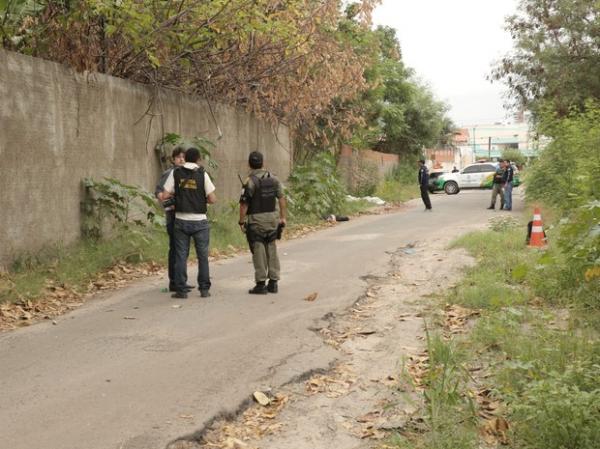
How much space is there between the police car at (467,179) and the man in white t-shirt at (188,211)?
1213 inches

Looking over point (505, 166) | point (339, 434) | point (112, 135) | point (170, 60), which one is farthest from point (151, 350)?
point (505, 166)

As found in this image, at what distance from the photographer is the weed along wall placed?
906 cm

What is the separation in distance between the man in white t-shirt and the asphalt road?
1.05 ft

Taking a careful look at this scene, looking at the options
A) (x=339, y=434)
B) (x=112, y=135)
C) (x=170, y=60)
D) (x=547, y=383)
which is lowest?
(x=339, y=434)

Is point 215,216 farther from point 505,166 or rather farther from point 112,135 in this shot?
point 505,166

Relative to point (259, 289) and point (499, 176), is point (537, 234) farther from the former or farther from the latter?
point (499, 176)

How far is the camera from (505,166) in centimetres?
2206

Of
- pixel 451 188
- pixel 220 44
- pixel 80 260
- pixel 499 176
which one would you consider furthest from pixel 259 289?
pixel 451 188

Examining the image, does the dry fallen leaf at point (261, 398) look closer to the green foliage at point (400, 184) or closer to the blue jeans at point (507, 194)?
the blue jeans at point (507, 194)

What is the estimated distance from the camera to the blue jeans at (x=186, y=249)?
857cm

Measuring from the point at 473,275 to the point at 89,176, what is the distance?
5.89m

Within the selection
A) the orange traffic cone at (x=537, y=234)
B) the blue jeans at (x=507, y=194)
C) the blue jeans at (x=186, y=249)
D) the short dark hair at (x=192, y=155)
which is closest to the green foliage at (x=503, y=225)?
the orange traffic cone at (x=537, y=234)

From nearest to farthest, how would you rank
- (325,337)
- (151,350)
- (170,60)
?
(151,350) < (325,337) < (170,60)

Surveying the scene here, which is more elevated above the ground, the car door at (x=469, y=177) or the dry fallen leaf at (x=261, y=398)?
the car door at (x=469, y=177)
